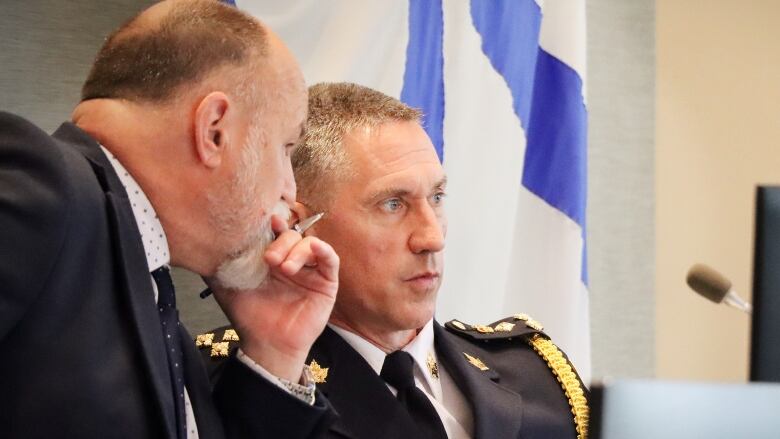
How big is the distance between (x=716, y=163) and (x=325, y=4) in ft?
5.82

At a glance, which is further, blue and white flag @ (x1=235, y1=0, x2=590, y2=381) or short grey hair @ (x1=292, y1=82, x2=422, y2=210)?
blue and white flag @ (x1=235, y1=0, x2=590, y2=381)

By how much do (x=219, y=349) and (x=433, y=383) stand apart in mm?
379

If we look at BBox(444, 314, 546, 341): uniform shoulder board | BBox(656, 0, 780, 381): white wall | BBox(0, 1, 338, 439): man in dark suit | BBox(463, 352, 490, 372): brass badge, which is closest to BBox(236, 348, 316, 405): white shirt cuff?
BBox(0, 1, 338, 439): man in dark suit

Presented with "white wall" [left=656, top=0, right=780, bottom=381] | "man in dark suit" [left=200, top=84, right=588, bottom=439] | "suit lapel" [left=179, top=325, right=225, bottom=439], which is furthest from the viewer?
"white wall" [left=656, top=0, right=780, bottom=381]

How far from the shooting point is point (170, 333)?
148cm

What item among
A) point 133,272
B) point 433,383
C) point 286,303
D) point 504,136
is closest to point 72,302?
point 133,272

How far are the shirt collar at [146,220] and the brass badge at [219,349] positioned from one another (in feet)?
1.42

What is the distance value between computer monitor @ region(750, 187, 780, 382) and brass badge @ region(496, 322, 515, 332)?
72 centimetres

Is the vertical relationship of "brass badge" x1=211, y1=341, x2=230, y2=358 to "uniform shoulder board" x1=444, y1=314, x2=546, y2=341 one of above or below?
below

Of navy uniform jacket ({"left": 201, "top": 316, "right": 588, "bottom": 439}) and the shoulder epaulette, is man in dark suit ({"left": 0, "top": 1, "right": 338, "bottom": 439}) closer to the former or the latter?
navy uniform jacket ({"left": 201, "top": 316, "right": 588, "bottom": 439})

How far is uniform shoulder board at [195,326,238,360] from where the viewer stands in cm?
186

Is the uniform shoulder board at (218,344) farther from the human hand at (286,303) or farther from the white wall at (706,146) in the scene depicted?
the white wall at (706,146)

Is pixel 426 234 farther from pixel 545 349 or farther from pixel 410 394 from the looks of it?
pixel 545 349

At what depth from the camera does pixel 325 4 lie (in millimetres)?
2686
